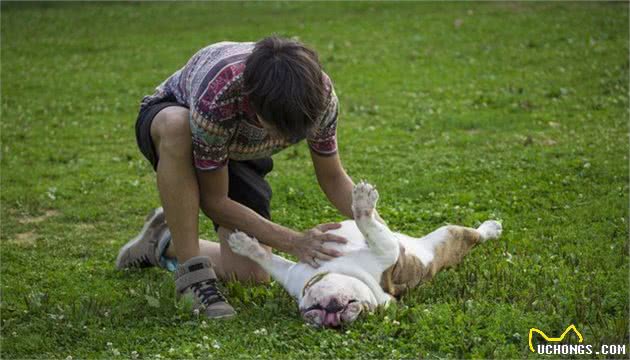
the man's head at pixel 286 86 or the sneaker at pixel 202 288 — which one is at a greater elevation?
the man's head at pixel 286 86

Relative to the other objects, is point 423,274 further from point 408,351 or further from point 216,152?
point 216,152

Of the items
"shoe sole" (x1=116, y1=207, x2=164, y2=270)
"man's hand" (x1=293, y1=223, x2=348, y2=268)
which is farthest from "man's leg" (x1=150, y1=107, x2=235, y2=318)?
"shoe sole" (x1=116, y1=207, x2=164, y2=270)

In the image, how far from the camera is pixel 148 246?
6.67 meters

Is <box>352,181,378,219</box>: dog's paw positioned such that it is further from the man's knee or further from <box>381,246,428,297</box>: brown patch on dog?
the man's knee

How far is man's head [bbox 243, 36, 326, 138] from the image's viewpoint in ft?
15.5

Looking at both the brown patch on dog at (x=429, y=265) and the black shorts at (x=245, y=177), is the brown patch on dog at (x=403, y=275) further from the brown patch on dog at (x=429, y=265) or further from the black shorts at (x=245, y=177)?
the black shorts at (x=245, y=177)

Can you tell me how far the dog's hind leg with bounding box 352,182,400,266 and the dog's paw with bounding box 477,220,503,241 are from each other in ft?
4.04

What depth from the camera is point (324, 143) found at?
5.73 meters

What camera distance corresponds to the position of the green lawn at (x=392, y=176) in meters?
5.23

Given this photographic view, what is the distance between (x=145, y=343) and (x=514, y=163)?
4775 millimetres

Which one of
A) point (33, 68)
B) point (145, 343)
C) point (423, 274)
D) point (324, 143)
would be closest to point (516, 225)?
point (423, 274)

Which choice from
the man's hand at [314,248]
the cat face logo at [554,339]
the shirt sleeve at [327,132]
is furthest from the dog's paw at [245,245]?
the cat face logo at [554,339]

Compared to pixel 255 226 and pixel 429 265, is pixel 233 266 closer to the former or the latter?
pixel 255 226

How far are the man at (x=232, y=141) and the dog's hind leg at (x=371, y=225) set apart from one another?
186 mm
